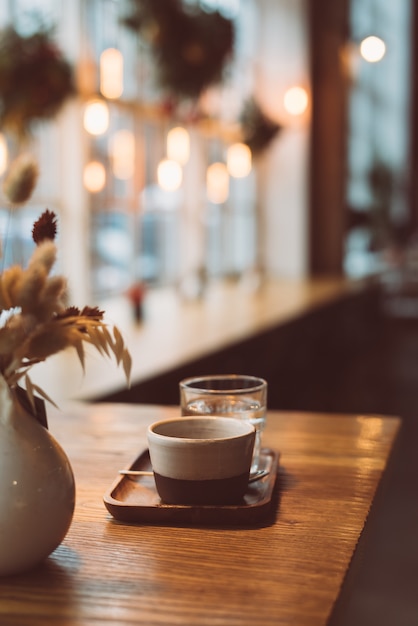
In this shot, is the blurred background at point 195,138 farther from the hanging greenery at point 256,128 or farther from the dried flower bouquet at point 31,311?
the dried flower bouquet at point 31,311

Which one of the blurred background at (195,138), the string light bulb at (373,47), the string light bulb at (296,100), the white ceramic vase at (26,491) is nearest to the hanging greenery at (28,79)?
the blurred background at (195,138)

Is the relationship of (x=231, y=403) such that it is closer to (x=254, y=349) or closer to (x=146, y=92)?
(x=254, y=349)

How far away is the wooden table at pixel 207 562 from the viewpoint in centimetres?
79

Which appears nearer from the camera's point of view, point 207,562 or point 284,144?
point 207,562

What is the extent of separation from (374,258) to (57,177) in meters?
5.91

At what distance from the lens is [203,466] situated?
1.02 m

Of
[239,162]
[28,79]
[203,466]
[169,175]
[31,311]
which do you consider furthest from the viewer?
[239,162]

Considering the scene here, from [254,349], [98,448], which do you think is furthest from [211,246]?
[98,448]

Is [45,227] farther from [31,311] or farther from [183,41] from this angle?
[183,41]

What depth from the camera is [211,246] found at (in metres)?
7.32

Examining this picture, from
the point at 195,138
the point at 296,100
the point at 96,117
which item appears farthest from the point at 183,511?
the point at 296,100

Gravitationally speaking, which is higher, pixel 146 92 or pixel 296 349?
pixel 146 92

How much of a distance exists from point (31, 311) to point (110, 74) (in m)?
4.57

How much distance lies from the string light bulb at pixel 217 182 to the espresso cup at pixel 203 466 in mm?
5879
